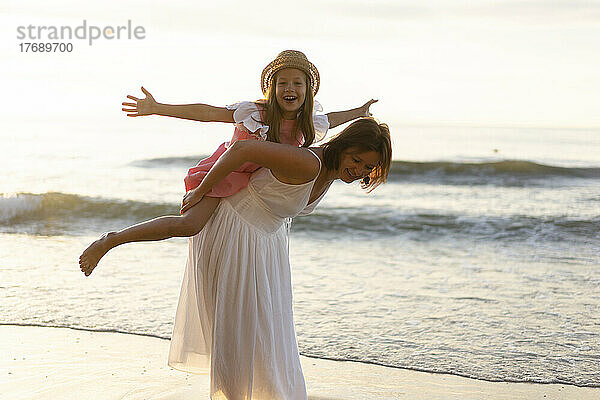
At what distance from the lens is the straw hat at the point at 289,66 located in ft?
10.2

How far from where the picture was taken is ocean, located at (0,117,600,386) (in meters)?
4.84

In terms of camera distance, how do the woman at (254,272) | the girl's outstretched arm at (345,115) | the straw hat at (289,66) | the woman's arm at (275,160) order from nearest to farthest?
the woman's arm at (275,160) → the woman at (254,272) → the straw hat at (289,66) → the girl's outstretched arm at (345,115)

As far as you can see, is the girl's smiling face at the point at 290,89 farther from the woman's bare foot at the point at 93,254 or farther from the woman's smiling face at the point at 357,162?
the woman's bare foot at the point at 93,254

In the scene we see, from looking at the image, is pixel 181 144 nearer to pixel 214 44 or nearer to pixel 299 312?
pixel 214 44

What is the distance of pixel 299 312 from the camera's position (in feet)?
17.9

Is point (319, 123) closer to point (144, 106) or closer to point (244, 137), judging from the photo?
point (244, 137)

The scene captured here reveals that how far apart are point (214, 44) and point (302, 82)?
12.4 m

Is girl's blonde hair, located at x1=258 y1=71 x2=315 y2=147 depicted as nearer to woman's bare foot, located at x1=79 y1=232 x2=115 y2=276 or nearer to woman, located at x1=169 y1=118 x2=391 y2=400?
woman, located at x1=169 y1=118 x2=391 y2=400

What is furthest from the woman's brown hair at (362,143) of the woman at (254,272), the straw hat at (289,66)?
the straw hat at (289,66)

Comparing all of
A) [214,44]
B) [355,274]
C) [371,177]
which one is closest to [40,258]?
[355,274]

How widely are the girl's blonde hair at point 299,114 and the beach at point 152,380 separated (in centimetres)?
146

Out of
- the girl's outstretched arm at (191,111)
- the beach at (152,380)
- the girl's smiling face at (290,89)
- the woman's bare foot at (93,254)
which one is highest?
the girl's smiling face at (290,89)

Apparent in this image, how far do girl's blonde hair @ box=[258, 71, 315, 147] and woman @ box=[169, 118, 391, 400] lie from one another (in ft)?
0.70

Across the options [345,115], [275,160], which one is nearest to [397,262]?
[345,115]
